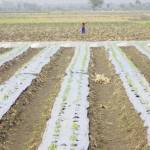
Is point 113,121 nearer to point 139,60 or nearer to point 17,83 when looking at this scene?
point 17,83

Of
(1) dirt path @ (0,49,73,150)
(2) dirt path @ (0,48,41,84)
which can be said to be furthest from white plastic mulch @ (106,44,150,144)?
(2) dirt path @ (0,48,41,84)

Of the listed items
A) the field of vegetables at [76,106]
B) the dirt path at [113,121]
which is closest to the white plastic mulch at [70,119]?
the field of vegetables at [76,106]

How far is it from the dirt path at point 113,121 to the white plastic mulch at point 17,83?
5.85ft

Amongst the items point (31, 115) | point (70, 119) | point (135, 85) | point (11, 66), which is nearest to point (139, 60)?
point (11, 66)

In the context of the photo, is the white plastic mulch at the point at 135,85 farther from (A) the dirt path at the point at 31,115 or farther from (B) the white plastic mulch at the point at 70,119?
(A) the dirt path at the point at 31,115

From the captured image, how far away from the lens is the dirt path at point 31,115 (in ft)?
26.1

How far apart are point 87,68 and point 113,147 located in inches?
310

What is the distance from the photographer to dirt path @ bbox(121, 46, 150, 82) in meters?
15.1

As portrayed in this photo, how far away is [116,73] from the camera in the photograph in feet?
47.1

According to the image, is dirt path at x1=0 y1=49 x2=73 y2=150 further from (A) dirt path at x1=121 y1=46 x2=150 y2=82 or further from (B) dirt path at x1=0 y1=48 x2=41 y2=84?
(A) dirt path at x1=121 y1=46 x2=150 y2=82

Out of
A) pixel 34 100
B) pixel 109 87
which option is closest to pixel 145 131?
pixel 34 100

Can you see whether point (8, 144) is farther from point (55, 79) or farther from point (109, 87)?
point (55, 79)

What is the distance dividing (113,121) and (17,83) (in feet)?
13.6

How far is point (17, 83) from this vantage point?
1255 centimetres
